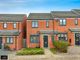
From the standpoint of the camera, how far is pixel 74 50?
1630 inches

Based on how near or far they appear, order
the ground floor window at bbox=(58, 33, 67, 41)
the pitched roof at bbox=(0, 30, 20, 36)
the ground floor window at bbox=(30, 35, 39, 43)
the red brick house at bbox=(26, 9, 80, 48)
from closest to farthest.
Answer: the pitched roof at bbox=(0, 30, 20, 36)
the ground floor window at bbox=(58, 33, 67, 41)
the red brick house at bbox=(26, 9, 80, 48)
the ground floor window at bbox=(30, 35, 39, 43)

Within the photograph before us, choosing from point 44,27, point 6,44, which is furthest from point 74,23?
point 6,44

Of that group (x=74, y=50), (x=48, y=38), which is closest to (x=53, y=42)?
(x=48, y=38)

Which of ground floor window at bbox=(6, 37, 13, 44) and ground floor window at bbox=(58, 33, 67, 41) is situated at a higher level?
ground floor window at bbox=(58, 33, 67, 41)

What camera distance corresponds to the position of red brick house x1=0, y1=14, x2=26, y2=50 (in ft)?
159

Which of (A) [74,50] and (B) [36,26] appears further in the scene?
(B) [36,26]

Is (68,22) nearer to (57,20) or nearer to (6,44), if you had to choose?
(57,20)

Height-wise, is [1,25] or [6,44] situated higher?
[1,25]

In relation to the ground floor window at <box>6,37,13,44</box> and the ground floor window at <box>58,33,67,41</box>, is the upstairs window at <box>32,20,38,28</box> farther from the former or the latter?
the ground floor window at <box>6,37,13,44</box>

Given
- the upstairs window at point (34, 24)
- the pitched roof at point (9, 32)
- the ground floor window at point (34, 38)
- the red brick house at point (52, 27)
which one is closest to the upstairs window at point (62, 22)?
the red brick house at point (52, 27)

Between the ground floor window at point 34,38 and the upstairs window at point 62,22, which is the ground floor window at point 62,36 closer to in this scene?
the upstairs window at point 62,22

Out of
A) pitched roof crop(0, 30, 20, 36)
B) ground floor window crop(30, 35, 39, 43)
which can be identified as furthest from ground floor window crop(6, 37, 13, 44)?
ground floor window crop(30, 35, 39, 43)

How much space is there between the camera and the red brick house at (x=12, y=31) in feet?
159

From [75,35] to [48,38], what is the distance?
5.13m
